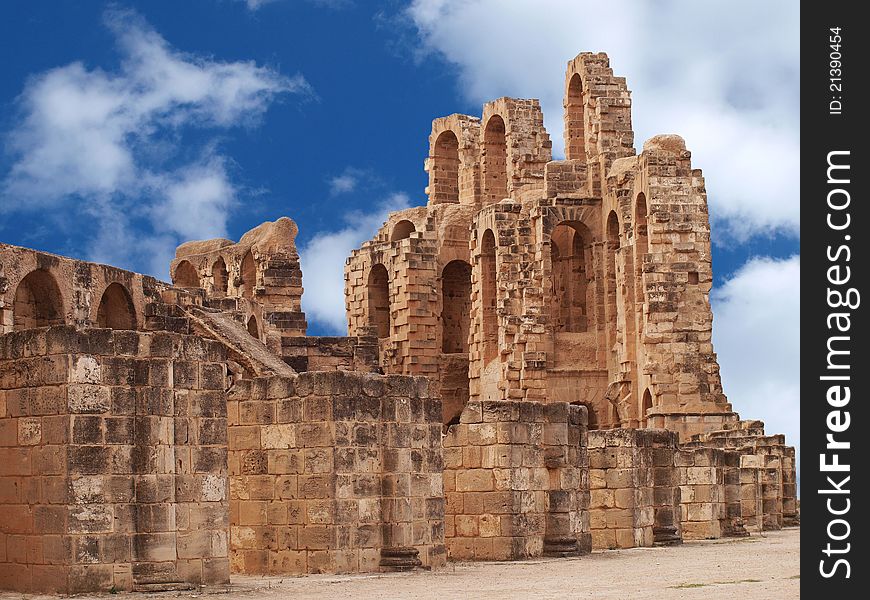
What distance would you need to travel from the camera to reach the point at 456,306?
5588cm

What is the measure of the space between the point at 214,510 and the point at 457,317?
37.5m

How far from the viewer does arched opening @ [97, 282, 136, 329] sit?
97.6 ft

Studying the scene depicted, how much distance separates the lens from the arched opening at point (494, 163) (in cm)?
5416

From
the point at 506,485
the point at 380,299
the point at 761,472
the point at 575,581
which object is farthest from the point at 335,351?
the point at 575,581

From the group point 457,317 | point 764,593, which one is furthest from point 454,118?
point 764,593

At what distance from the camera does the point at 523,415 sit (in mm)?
24188

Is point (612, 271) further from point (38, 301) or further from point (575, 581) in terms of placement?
point (575, 581)

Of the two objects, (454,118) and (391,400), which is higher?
(454,118)

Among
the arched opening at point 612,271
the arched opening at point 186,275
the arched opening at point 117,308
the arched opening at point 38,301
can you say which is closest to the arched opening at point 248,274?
the arched opening at point 186,275

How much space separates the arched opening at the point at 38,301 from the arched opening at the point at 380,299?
26.5 metres
